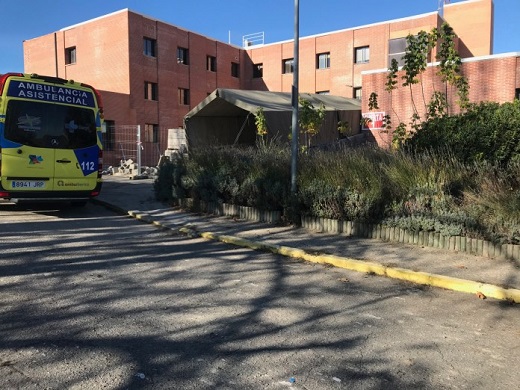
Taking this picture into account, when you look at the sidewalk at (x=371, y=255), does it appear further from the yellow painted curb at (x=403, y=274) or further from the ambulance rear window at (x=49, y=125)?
the ambulance rear window at (x=49, y=125)

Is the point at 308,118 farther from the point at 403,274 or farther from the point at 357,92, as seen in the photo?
the point at 357,92

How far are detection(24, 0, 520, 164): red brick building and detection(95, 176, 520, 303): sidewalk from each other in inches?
828

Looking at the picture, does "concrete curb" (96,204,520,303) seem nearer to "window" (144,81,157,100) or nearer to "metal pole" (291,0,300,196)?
"metal pole" (291,0,300,196)

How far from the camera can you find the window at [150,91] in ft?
111

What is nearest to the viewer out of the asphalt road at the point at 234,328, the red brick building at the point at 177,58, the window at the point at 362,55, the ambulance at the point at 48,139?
the asphalt road at the point at 234,328

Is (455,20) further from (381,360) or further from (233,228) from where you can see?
(381,360)

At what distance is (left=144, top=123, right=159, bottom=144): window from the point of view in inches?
1326

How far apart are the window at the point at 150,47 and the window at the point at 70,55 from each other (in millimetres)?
6184

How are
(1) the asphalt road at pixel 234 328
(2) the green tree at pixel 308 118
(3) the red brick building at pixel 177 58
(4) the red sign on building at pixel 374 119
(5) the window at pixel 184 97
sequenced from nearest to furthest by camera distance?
(1) the asphalt road at pixel 234 328 → (2) the green tree at pixel 308 118 → (4) the red sign on building at pixel 374 119 → (3) the red brick building at pixel 177 58 → (5) the window at pixel 184 97

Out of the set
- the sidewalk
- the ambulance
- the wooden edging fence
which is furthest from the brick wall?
the ambulance

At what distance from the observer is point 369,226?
26.1 ft

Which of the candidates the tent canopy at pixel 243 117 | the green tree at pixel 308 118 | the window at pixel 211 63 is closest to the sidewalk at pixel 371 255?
the green tree at pixel 308 118

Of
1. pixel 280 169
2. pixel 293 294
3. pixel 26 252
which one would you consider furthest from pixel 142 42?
pixel 293 294

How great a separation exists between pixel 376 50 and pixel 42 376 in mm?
35582
